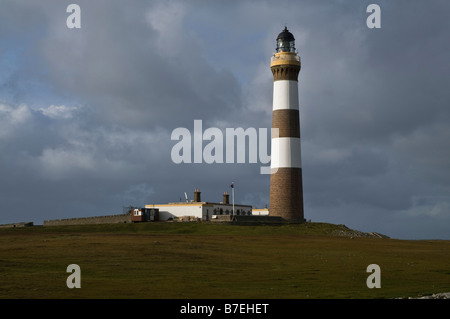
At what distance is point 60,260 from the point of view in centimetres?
4394

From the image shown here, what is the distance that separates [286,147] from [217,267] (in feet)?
131

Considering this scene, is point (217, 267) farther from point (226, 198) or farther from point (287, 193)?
point (226, 198)

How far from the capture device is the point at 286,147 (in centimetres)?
8056

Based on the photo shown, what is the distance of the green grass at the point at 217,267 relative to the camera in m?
31.9

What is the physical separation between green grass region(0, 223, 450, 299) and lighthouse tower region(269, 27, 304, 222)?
42.8 ft

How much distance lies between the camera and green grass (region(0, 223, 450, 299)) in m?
31.9

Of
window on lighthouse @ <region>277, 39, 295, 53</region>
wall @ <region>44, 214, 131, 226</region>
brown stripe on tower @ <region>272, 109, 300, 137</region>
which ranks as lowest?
wall @ <region>44, 214, 131, 226</region>

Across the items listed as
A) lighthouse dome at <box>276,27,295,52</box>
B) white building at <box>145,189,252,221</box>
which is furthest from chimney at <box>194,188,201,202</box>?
lighthouse dome at <box>276,27,295,52</box>

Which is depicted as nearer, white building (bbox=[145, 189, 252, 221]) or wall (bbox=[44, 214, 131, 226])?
white building (bbox=[145, 189, 252, 221])

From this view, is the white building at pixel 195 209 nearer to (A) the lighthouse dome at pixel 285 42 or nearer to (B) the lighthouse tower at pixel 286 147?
(B) the lighthouse tower at pixel 286 147

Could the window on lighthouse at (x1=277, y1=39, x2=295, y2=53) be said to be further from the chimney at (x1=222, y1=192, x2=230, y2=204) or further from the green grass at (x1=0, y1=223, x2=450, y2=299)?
the green grass at (x1=0, y1=223, x2=450, y2=299)
